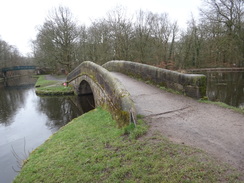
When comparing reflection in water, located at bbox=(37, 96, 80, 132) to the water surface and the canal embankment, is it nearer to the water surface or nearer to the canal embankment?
the water surface

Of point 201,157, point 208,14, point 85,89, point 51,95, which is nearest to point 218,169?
point 201,157

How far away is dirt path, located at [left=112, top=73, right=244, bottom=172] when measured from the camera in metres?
2.54

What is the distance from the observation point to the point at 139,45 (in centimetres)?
1962

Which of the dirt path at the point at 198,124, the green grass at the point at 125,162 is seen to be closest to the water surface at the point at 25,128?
the green grass at the point at 125,162

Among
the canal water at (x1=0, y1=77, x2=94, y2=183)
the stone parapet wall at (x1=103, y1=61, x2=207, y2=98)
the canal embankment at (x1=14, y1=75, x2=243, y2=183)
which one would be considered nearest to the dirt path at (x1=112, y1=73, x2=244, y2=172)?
the canal embankment at (x1=14, y1=75, x2=243, y2=183)

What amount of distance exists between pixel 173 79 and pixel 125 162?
4.32 m

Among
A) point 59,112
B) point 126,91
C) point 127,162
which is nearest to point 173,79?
point 126,91

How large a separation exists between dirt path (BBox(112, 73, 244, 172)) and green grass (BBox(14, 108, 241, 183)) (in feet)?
0.92

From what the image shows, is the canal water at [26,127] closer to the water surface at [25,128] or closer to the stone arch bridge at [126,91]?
the water surface at [25,128]

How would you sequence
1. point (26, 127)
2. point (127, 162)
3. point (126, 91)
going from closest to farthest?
point (127, 162) → point (126, 91) → point (26, 127)

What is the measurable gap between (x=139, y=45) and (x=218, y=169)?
18.8 meters

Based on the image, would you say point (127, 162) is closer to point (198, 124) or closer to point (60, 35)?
point (198, 124)

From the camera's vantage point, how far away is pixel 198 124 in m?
3.49

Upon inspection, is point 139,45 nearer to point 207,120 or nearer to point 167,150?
point 207,120
